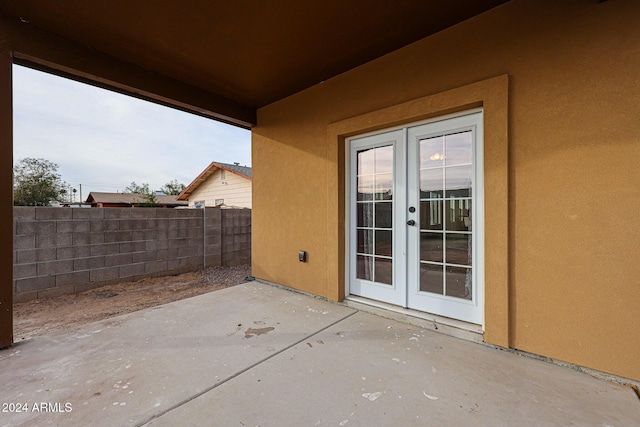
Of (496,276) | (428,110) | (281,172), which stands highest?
(428,110)

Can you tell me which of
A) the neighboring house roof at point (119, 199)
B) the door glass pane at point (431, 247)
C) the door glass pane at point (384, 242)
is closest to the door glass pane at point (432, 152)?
the door glass pane at point (431, 247)

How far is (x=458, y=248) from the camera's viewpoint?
2301mm

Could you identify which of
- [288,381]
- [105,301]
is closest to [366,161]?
[288,381]

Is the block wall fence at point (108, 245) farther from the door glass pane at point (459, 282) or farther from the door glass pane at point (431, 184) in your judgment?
the door glass pane at point (459, 282)

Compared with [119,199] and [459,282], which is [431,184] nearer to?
[459,282]

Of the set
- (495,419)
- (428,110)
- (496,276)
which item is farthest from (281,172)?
(495,419)

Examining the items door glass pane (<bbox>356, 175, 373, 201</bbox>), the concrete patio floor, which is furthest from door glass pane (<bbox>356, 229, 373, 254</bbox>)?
the concrete patio floor

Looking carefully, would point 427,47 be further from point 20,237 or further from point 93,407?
point 20,237

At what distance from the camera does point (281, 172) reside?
3.71 meters

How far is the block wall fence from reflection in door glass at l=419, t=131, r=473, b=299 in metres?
4.41

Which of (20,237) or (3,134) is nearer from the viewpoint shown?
(3,134)

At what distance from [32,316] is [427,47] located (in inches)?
205

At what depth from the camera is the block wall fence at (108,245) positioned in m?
3.34

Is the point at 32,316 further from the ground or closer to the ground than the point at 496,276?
closer to the ground
